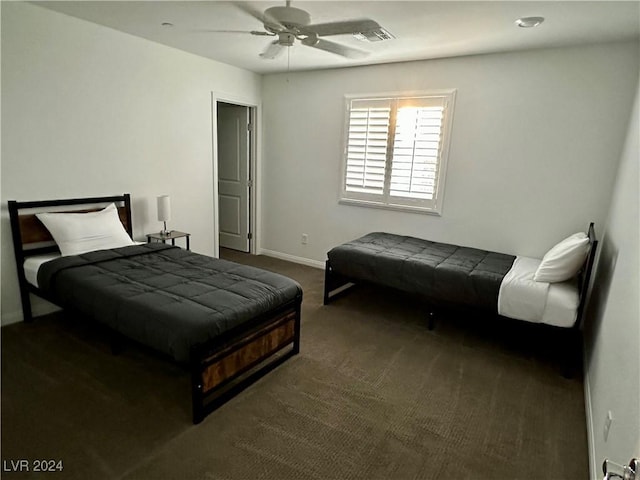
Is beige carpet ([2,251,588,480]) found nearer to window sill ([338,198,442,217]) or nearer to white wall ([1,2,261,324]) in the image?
white wall ([1,2,261,324])

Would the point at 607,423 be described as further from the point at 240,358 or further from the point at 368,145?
the point at 368,145

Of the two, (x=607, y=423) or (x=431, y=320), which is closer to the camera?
(x=607, y=423)

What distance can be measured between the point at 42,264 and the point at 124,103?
1759mm

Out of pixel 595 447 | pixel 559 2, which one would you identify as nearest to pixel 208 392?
pixel 595 447

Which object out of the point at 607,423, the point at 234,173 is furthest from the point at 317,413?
the point at 234,173

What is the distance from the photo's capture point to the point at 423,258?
361cm

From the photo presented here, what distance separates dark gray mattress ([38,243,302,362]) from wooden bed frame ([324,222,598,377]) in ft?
3.91

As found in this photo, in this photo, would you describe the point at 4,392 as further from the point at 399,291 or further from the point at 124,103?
the point at 399,291

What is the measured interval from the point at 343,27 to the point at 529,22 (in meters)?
1.50

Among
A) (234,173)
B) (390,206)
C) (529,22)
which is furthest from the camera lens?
(234,173)

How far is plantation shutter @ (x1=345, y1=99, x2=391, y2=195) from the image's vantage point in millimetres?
4453

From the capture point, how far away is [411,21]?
9.57ft

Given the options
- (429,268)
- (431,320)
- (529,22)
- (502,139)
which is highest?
(529,22)

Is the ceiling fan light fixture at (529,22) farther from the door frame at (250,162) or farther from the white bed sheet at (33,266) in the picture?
the white bed sheet at (33,266)
